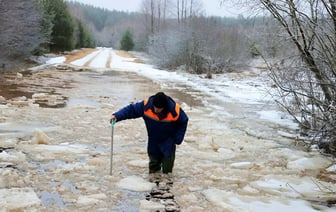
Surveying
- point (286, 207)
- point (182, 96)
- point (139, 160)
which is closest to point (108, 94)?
point (182, 96)

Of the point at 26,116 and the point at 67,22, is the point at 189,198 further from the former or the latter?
the point at 67,22

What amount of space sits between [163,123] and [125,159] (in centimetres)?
164

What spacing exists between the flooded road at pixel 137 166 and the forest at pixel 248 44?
3.59 feet

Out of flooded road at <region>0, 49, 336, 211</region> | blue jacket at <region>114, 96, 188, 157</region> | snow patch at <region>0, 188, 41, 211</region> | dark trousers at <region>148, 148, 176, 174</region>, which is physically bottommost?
flooded road at <region>0, 49, 336, 211</region>

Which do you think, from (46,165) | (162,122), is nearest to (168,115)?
(162,122)

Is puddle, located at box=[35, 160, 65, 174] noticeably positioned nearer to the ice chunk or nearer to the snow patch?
the snow patch

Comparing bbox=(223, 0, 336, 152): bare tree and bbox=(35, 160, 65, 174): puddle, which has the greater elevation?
bbox=(223, 0, 336, 152): bare tree

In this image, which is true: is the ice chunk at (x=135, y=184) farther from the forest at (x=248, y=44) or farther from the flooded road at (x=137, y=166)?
the forest at (x=248, y=44)

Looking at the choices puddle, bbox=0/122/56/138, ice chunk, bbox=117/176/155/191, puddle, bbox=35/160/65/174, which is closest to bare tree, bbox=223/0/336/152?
ice chunk, bbox=117/176/155/191

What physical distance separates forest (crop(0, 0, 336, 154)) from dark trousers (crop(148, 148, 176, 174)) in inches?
100

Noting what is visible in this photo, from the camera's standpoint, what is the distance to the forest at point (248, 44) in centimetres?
782

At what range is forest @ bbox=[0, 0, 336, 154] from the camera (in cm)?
782

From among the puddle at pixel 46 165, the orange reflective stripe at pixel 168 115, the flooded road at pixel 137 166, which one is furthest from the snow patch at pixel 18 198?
the orange reflective stripe at pixel 168 115

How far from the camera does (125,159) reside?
7426 mm
